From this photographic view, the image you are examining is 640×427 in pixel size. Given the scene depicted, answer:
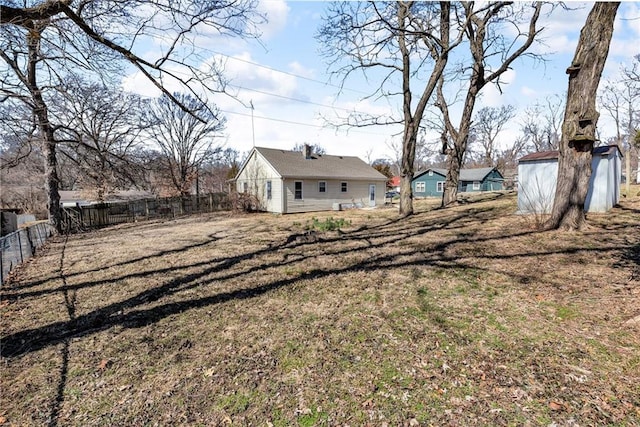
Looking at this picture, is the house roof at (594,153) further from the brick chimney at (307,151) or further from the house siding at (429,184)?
the house siding at (429,184)

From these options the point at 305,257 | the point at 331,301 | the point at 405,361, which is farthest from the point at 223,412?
the point at 305,257

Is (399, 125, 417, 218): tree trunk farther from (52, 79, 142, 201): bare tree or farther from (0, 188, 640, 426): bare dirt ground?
(52, 79, 142, 201): bare tree

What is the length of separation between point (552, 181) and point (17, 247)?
15.1 metres

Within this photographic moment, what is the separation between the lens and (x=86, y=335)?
388cm

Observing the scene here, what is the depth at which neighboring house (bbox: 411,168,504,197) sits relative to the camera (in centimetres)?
3484

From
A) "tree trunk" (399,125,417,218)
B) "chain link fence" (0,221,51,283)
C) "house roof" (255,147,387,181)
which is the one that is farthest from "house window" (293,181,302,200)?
"chain link fence" (0,221,51,283)

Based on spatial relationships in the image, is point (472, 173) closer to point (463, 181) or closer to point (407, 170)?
point (463, 181)

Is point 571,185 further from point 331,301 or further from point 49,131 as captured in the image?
point 49,131

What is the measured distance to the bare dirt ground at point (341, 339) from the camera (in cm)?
253

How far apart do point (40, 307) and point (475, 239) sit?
28.6ft

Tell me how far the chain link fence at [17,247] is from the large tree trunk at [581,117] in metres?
11.8

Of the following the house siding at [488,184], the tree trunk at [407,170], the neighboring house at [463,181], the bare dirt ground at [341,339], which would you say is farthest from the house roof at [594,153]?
the house siding at [488,184]

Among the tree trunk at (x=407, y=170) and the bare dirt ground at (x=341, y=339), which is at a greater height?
the tree trunk at (x=407, y=170)

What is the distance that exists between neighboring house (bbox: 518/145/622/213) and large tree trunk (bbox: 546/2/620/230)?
6.25 ft
